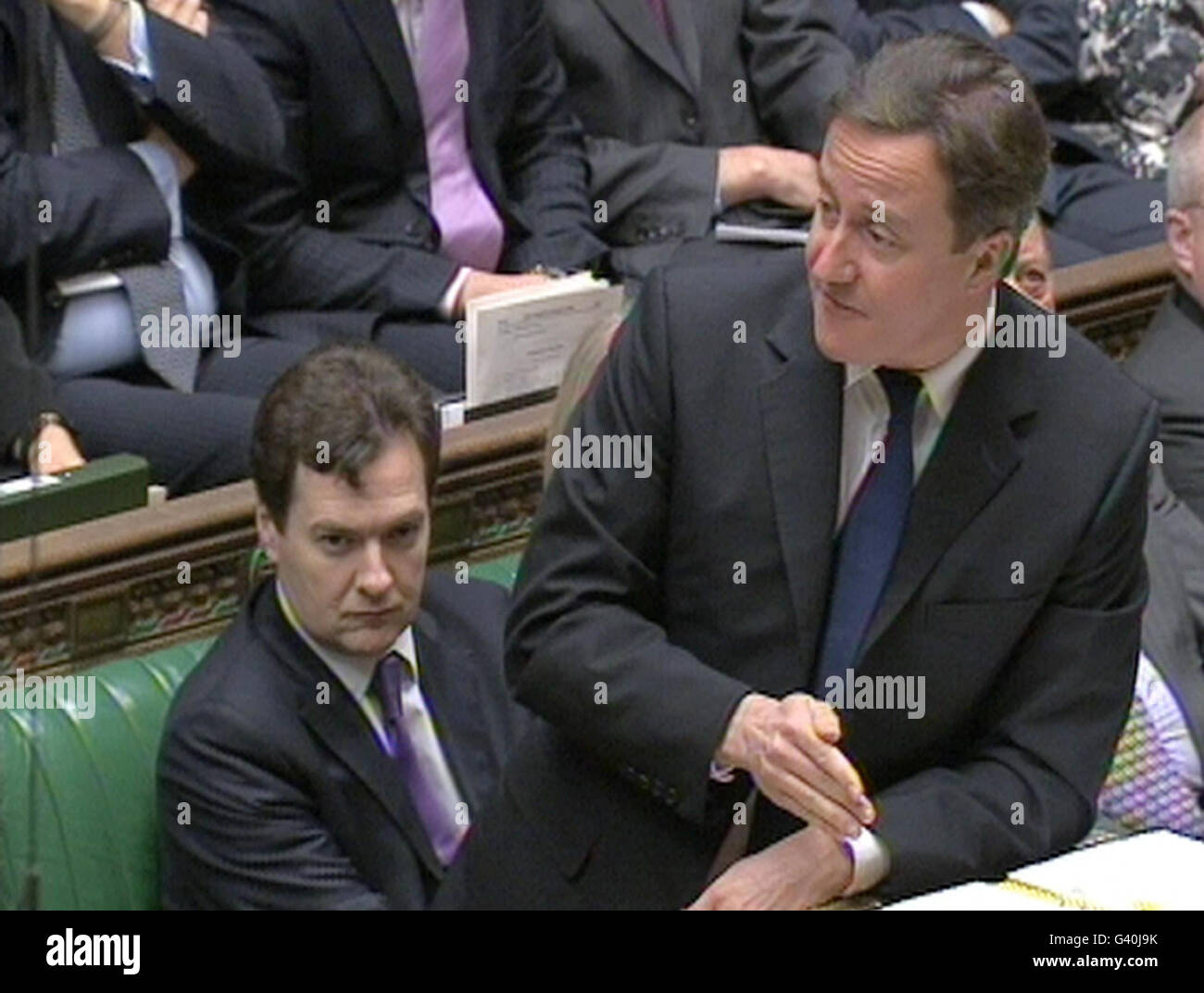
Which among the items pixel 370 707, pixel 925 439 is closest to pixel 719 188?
pixel 370 707

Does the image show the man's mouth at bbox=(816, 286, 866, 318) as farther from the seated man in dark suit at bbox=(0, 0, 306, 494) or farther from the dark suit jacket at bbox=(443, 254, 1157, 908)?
the seated man in dark suit at bbox=(0, 0, 306, 494)

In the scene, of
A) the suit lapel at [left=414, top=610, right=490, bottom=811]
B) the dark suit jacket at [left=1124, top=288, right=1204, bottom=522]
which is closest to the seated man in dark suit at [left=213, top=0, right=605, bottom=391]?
the dark suit jacket at [left=1124, top=288, right=1204, bottom=522]

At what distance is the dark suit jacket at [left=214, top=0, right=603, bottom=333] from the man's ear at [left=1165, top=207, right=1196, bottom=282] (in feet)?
2.85

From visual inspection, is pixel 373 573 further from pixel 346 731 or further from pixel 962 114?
pixel 962 114

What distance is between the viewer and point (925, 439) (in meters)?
2.25

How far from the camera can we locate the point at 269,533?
2914 millimetres

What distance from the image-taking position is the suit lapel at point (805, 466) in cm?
221

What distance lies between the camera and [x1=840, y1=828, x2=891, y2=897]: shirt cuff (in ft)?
7.09

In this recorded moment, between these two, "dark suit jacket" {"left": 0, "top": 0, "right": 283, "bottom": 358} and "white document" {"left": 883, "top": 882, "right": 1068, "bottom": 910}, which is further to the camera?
"dark suit jacket" {"left": 0, "top": 0, "right": 283, "bottom": 358}

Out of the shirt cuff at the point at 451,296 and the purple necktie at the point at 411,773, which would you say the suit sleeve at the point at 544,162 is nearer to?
the shirt cuff at the point at 451,296

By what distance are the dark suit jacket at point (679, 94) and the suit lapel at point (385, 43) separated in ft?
1.47
